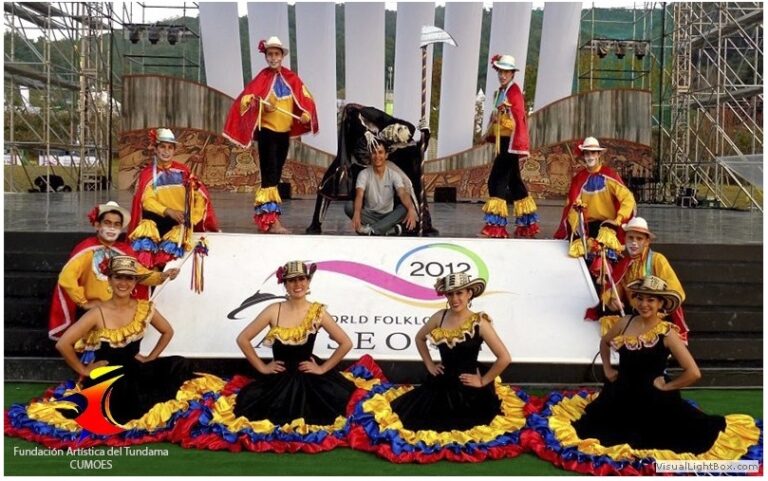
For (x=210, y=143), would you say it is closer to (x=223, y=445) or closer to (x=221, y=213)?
(x=221, y=213)

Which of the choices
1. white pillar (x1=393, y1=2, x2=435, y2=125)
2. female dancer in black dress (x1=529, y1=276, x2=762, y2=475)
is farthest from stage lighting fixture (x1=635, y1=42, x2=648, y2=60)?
female dancer in black dress (x1=529, y1=276, x2=762, y2=475)

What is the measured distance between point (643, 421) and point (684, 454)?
0.22 m

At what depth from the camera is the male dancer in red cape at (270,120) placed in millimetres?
6348

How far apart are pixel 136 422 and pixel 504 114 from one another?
393 cm

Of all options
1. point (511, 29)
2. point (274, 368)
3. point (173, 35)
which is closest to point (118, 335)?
point (274, 368)

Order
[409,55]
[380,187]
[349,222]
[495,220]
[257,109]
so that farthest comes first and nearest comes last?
[409,55] < [349,222] < [495,220] < [257,109] < [380,187]

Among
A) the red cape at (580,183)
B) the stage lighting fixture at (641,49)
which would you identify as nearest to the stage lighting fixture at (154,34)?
the stage lighting fixture at (641,49)

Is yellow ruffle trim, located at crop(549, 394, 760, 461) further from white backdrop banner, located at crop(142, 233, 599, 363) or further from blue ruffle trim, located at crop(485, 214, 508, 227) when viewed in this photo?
blue ruffle trim, located at crop(485, 214, 508, 227)

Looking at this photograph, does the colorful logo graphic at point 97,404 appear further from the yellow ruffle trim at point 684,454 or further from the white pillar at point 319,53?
the white pillar at point 319,53

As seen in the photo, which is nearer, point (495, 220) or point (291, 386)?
point (291, 386)

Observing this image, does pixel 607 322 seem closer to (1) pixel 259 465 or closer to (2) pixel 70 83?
(1) pixel 259 465

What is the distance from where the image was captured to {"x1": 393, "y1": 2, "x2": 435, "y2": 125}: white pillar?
49.5 feet

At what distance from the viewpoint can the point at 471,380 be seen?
379 cm

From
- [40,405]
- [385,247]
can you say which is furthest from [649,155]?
[40,405]
